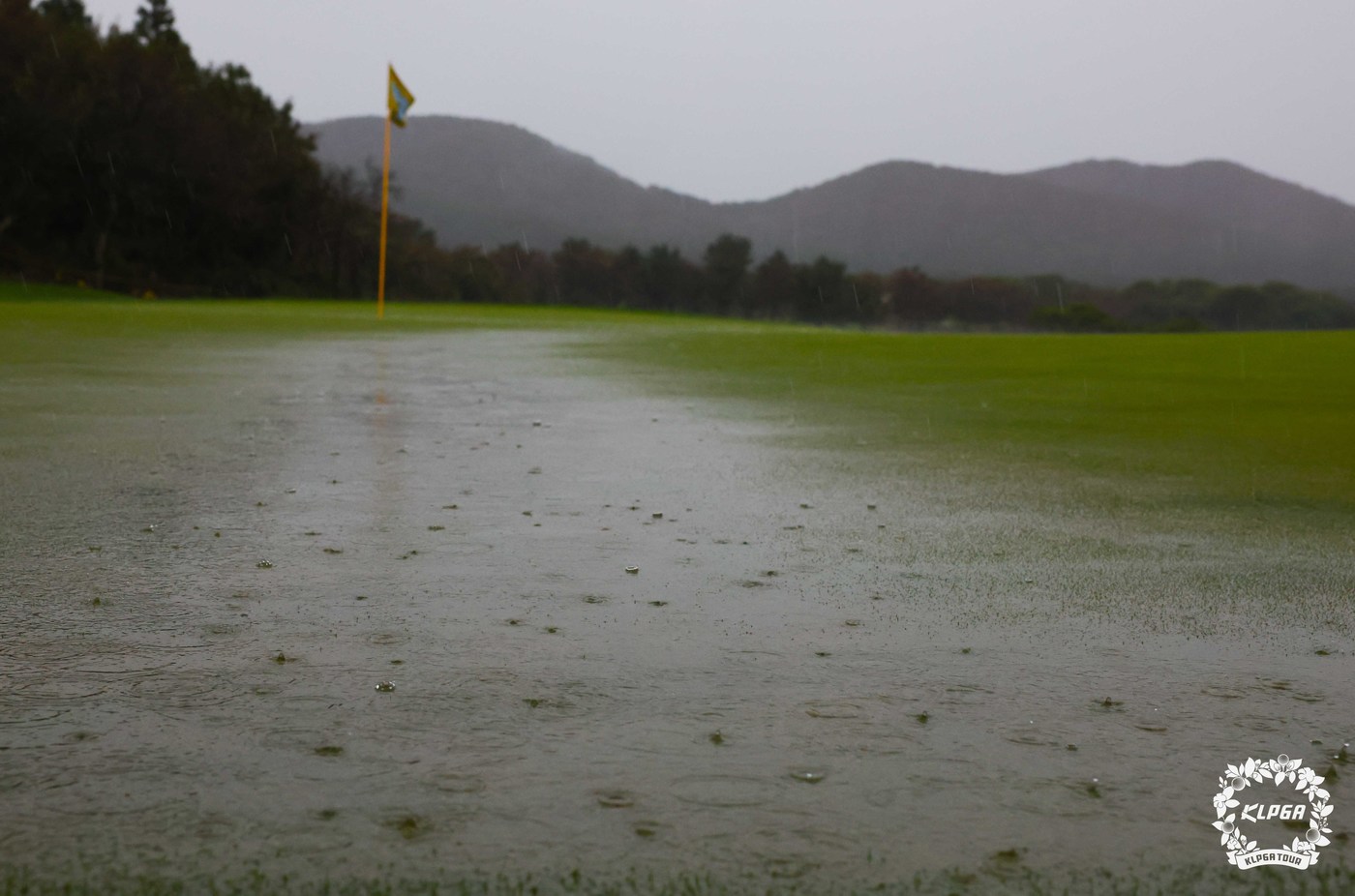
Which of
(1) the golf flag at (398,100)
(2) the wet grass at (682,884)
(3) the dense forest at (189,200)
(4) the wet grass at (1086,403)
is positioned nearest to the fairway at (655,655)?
(2) the wet grass at (682,884)

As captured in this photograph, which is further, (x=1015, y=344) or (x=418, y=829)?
(x=1015, y=344)

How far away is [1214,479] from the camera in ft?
20.7

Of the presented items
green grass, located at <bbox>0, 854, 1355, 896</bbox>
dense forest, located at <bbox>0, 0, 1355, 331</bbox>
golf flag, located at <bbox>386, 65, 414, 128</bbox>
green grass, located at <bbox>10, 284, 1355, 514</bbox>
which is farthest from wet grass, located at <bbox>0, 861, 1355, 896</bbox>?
dense forest, located at <bbox>0, 0, 1355, 331</bbox>

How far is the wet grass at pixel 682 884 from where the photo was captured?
1821 millimetres

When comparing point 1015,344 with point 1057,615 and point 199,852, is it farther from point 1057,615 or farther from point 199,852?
point 199,852

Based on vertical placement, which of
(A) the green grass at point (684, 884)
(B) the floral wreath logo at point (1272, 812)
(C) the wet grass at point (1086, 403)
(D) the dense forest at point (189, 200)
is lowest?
(A) the green grass at point (684, 884)

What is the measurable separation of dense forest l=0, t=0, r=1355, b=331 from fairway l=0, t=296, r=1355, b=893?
27911 millimetres

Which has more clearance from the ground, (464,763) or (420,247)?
(420,247)

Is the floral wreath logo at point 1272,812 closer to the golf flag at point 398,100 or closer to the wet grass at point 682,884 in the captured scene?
the wet grass at point 682,884

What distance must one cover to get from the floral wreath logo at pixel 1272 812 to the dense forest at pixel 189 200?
30567 millimetres

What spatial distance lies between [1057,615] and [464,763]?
195 cm

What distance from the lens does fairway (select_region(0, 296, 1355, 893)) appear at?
6.61ft

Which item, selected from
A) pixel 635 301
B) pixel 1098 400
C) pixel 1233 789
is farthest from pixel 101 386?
pixel 635 301

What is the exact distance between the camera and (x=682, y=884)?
1865 millimetres
